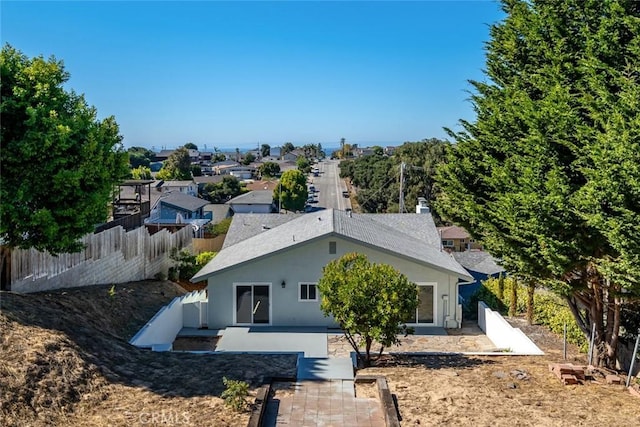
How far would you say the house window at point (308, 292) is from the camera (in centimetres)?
1880

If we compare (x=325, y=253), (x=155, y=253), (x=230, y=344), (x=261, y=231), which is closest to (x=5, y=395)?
(x=230, y=344)

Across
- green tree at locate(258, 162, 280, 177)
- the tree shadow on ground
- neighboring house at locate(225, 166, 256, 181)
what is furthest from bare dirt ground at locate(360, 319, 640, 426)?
neighboring house at locate(225, 166, 256, 181)

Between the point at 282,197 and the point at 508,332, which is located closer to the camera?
the point at 508,332

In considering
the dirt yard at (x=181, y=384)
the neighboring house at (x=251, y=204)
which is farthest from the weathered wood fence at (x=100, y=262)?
the neighboring house at (x=251, y=204)

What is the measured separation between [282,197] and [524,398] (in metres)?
58.0

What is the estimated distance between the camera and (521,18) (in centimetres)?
1298

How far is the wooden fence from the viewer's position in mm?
13123

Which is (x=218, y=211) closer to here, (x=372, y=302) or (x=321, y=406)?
(x=372, y=302)

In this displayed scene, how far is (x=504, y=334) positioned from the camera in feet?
53.4

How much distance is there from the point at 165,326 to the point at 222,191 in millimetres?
→ 63211

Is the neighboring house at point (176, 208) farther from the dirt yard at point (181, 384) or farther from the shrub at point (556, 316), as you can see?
the dirt yard at point (181, 384)

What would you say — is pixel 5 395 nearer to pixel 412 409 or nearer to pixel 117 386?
pixel 117 386

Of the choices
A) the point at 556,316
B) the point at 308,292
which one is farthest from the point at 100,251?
the point at 556,316

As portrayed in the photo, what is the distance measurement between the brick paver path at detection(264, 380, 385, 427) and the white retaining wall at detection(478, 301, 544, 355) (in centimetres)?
587
